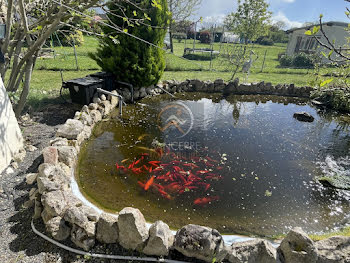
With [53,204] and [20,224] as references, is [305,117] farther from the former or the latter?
[20,224]

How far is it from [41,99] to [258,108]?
707 cm

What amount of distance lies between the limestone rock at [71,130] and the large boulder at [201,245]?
2.90 metres

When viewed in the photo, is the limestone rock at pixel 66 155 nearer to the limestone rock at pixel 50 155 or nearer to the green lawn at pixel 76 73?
the limestone rock at pixel 50 155

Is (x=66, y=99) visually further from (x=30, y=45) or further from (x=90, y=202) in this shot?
(x=90, y=202)

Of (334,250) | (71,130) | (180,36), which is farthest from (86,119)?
(180,36)

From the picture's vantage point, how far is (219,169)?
415cm

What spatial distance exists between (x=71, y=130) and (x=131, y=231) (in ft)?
8.92

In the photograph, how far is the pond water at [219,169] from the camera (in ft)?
10.5

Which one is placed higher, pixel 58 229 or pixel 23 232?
pixel 58 229

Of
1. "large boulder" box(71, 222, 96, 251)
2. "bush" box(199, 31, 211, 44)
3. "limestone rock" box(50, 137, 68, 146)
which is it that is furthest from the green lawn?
"bush" box(199, 31, 211, 44)

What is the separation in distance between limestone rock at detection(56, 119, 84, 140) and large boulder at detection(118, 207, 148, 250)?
242cm

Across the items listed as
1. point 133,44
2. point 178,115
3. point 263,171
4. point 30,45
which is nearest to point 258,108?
point 178,115

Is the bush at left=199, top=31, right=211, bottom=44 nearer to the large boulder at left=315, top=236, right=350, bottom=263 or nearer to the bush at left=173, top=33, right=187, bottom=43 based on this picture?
the bush at left=173, top=33, right=187, bottom=43

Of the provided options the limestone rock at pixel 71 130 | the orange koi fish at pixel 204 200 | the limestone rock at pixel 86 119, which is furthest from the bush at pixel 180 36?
the orange koi fish at pixel 204 200
